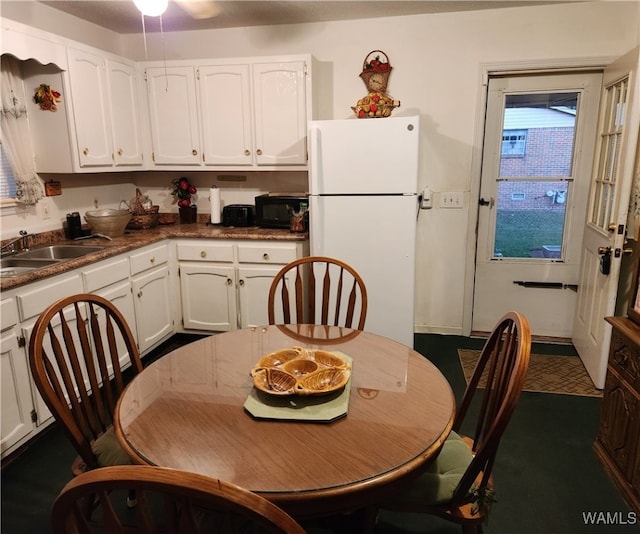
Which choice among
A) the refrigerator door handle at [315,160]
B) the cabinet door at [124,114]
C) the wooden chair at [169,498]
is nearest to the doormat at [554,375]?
the refrigerator door handle at [315,160]

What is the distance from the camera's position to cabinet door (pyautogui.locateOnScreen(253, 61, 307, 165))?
10.1 feet

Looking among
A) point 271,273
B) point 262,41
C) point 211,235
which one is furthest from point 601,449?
point 262,41

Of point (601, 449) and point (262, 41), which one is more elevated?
point (262, 41)

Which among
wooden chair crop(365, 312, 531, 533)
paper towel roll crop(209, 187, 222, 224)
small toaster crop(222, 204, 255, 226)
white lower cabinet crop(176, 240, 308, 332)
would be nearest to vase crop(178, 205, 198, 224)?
paper towel roll crop(209, 187, 222, 224)

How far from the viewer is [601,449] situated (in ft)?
6.72

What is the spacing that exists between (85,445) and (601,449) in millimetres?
2136

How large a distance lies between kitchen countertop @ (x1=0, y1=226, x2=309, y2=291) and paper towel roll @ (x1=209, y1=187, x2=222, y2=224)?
0.20 ft

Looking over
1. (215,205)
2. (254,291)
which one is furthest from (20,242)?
(254,291)

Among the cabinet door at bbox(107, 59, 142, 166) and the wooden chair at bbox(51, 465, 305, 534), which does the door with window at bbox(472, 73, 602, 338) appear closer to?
the cabinet door at bbox(107, 59, 142, 166)

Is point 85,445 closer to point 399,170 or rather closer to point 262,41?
point 399,170

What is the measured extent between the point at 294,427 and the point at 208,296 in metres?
2.25

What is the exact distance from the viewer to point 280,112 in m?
3.15

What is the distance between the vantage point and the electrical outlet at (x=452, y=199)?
3.27m
